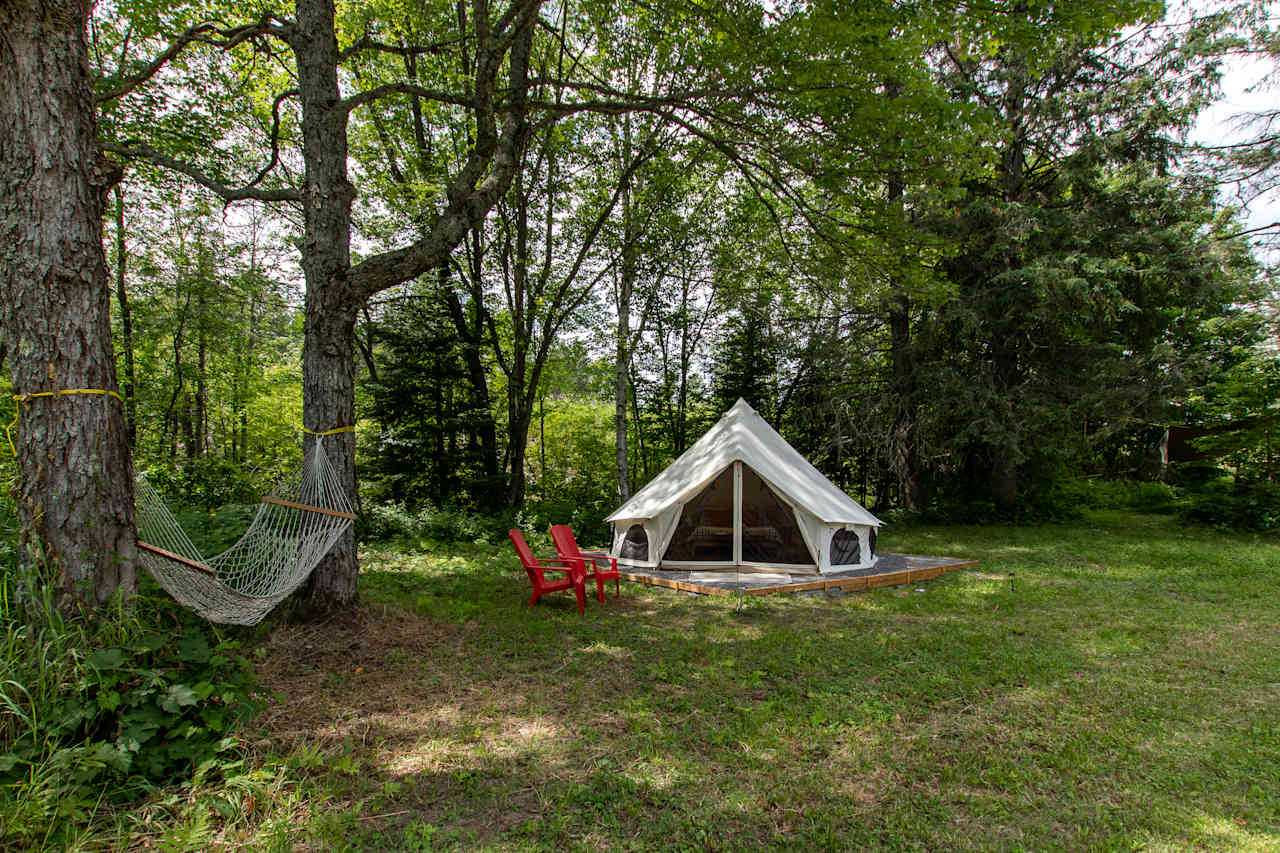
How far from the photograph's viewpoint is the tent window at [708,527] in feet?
24.7

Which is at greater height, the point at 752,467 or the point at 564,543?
the point at 752,467

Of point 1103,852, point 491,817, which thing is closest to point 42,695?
point 491,817

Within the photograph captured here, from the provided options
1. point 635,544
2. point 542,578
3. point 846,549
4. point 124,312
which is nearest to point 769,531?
point 846,549

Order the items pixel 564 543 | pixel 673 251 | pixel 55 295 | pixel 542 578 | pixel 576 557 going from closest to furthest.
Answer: pixel 55 295
pixel 542 578
pixel 576 557
pixel 564 543
pixel 673 251

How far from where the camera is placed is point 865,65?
4.37m

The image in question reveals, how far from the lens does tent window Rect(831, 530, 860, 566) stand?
6.98 metres

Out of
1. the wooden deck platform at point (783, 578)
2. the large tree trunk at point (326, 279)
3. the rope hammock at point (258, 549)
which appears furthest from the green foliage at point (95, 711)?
the wooden deck platform at point (783, 578)

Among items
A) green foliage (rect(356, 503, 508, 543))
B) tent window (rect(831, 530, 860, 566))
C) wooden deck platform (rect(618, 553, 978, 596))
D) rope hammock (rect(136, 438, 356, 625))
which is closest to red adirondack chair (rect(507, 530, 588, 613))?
wooden deck platform (rect(618, 553, 978, 596))

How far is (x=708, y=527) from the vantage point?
7746 mm

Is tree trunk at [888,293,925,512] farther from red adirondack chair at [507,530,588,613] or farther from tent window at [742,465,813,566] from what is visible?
red adirondack chair at [507,530,588,613]

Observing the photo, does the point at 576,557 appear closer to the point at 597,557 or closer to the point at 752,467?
the point at 597,557

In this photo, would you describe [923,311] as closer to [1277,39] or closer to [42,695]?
[1277,39]

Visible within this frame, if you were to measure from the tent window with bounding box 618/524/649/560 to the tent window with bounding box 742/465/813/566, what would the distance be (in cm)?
125

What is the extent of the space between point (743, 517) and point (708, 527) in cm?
51
